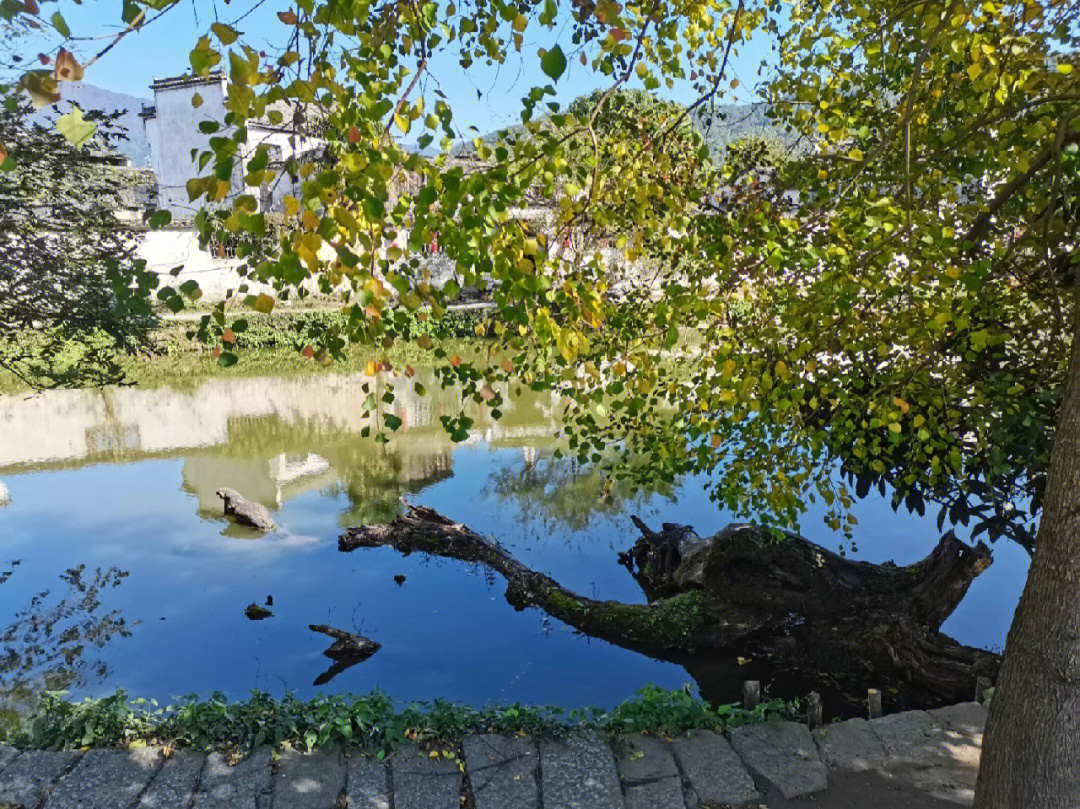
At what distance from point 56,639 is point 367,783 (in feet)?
19.4

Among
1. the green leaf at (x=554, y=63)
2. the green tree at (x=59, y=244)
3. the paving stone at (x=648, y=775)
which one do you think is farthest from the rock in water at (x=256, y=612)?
the green leaf at (x=554, y=63)

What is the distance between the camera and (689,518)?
1277cm

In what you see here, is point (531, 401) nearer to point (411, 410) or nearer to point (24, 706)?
point (411, 410)

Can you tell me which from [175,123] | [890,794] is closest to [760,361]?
[890,794]

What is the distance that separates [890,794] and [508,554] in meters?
6.55

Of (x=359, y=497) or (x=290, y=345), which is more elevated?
(x=290, y=345)

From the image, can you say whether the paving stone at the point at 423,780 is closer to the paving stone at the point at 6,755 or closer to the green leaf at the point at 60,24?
the paving stone at the point at 6,755

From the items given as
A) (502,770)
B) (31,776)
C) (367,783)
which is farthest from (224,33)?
(31,776)

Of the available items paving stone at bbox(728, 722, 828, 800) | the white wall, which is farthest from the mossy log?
the white wall

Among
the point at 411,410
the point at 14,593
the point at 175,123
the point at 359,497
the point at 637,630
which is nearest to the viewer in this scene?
the point at 637,630

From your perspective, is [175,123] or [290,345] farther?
[175,123]

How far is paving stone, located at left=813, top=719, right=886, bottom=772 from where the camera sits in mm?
5445

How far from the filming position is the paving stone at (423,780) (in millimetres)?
5066

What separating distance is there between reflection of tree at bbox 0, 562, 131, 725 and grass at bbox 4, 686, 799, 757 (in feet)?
8.80
